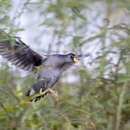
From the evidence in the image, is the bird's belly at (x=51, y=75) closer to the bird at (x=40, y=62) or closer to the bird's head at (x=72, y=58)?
the bird at (x=40, y=62)

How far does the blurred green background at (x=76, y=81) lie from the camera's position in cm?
142

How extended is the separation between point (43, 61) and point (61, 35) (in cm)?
34

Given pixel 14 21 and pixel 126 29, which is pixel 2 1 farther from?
pixel 126 29

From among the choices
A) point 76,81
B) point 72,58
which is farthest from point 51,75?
point 76,81

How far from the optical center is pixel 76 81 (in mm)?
2689

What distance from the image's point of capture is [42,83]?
5.28ft

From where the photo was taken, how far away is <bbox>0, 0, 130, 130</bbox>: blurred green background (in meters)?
1.42

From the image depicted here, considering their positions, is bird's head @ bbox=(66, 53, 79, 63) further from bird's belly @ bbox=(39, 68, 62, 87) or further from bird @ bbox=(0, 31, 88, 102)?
bird's belly @ bbox=(39, 68, 62, 87)

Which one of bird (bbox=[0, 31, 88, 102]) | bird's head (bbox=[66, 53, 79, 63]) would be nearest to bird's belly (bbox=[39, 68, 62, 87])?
bird (bbox=[0, 31, 88, 102])

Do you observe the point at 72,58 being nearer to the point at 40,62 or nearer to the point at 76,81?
the point at 40,62

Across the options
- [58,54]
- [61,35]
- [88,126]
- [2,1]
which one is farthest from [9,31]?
[88,126]

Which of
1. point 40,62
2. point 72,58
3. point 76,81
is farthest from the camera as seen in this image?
point 76,81

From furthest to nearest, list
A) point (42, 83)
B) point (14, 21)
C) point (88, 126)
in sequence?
Answer: point (88, 126), point (42, 83), point (14, 21)

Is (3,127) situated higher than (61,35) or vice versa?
(61,35)
